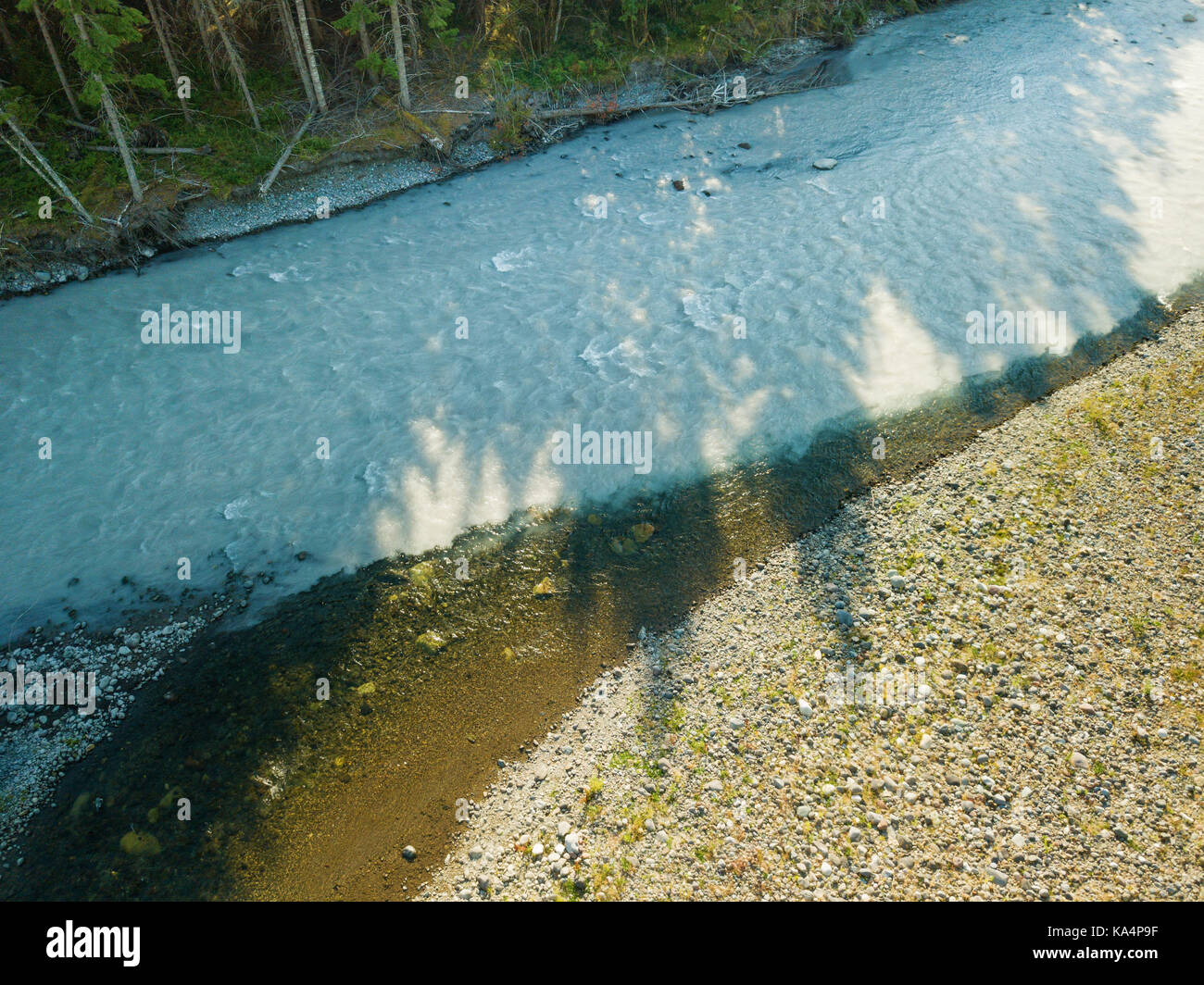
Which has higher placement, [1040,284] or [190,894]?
[1040,284]

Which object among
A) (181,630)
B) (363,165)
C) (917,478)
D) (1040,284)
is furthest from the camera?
(363,165)

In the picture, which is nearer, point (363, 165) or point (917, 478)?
point (917, 478)

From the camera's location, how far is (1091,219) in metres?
16.1

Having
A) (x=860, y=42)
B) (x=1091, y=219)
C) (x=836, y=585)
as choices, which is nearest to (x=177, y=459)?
(x=836, y=585)

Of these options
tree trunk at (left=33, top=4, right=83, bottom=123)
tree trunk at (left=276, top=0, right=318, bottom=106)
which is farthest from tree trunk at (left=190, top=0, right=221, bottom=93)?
tree trunk at (left=33, top=4, right=83, bottom=123)

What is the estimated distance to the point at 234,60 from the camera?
54.0 ft

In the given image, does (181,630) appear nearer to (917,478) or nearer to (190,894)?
(190,894)

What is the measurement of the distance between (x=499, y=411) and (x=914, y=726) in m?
→ 8.31

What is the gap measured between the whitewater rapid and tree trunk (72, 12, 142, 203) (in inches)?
61.0

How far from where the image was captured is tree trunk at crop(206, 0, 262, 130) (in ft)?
52.6

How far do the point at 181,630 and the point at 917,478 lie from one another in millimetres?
11158

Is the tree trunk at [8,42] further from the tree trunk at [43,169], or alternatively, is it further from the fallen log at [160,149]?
the fallen log at [160,149]

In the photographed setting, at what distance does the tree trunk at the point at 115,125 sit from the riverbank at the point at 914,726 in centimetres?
1463
